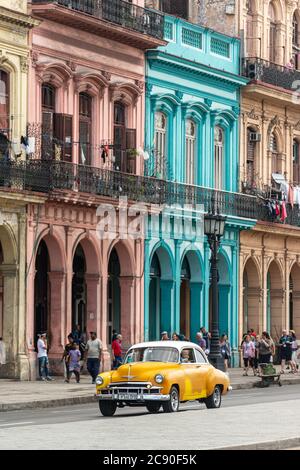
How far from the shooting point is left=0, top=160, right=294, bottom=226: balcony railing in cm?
4369

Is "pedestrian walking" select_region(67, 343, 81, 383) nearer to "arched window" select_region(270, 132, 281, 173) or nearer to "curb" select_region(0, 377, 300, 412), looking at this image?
"curb" select_region(0, 377, 300, 412)

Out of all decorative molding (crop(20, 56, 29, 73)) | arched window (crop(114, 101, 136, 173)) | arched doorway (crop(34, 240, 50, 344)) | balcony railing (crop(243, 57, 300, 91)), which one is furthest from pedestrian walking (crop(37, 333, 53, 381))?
balcony railing (crop(243, 57, 300, 91))

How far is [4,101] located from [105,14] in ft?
17.5

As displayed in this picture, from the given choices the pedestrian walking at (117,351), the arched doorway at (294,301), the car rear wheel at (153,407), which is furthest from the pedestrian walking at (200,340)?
the car rear wheel at (153,407)

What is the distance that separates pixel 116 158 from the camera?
1954 inches

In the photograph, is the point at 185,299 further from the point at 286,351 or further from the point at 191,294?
the point at 286,351

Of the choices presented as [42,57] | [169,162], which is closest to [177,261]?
[169,162]

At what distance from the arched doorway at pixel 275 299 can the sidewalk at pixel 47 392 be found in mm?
14031

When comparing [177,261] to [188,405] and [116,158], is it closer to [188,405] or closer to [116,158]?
[116,158]

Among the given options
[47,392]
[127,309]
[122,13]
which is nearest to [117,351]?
[127,309]

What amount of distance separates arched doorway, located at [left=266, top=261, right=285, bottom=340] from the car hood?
29060 mm

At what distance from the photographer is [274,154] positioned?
61375 millimetres
